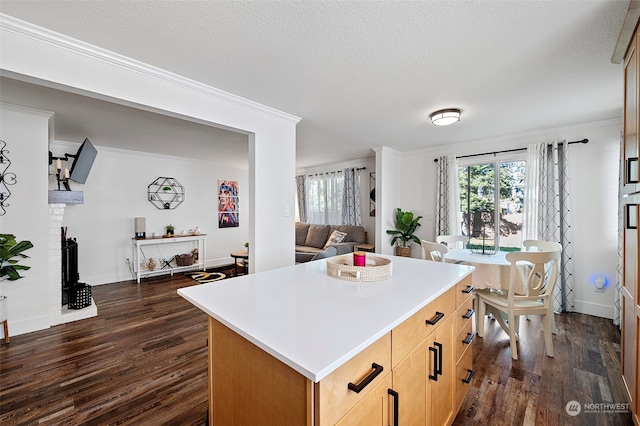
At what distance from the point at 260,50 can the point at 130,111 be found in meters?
2.05

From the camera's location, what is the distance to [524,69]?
2055 mm

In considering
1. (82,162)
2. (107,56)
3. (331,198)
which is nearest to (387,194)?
(331,198)

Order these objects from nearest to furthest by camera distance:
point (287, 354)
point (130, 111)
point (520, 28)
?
point (287, 354), point (520, 28), point (130, 111)

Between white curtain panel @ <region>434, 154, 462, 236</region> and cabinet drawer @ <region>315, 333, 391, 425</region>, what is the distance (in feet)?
12.7

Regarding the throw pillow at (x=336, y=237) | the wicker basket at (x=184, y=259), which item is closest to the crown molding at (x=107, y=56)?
the throw pillow at (x=336, y=237)

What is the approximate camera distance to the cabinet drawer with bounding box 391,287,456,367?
103cm

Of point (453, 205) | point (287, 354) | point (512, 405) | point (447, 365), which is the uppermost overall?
point (453, 205)

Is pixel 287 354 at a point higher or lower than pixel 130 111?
lower

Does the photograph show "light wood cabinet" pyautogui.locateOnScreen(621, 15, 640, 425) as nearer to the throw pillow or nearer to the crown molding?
the crown molding

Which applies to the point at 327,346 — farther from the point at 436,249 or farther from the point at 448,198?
the point at 448,198

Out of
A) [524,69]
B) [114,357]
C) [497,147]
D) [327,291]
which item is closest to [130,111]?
[114,357]

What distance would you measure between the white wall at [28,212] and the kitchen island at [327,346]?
2874 millimetres

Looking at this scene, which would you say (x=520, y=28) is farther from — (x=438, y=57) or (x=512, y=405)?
(x=512, y=405)

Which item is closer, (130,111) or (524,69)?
(524,69)
